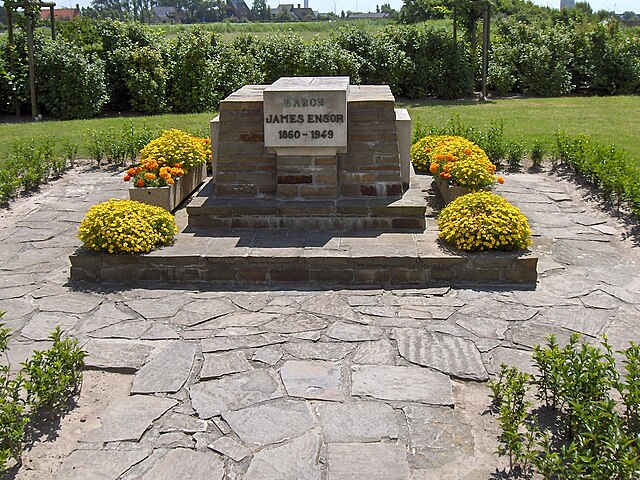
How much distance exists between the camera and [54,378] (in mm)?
3502

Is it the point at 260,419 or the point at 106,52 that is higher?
the point at 106,52

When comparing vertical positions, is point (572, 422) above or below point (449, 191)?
below

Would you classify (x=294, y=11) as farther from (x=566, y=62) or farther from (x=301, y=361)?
(x=301, y=361)

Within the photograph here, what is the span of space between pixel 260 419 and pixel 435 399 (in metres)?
0.95

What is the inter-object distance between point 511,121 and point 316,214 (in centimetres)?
725

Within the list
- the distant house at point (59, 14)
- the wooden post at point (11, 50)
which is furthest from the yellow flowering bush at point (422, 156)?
the distant house at point (59, 14)

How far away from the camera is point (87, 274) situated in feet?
17.8

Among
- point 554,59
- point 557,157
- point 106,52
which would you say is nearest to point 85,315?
point 557,157

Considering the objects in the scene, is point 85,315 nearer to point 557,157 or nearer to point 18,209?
point 18,209

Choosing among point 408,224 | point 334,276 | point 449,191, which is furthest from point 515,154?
point 334,276

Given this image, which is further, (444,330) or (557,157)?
(557,157)

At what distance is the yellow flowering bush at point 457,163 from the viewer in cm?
666

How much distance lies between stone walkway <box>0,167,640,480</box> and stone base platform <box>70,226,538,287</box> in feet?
0.61

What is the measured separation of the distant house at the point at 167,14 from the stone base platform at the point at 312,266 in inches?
3377
